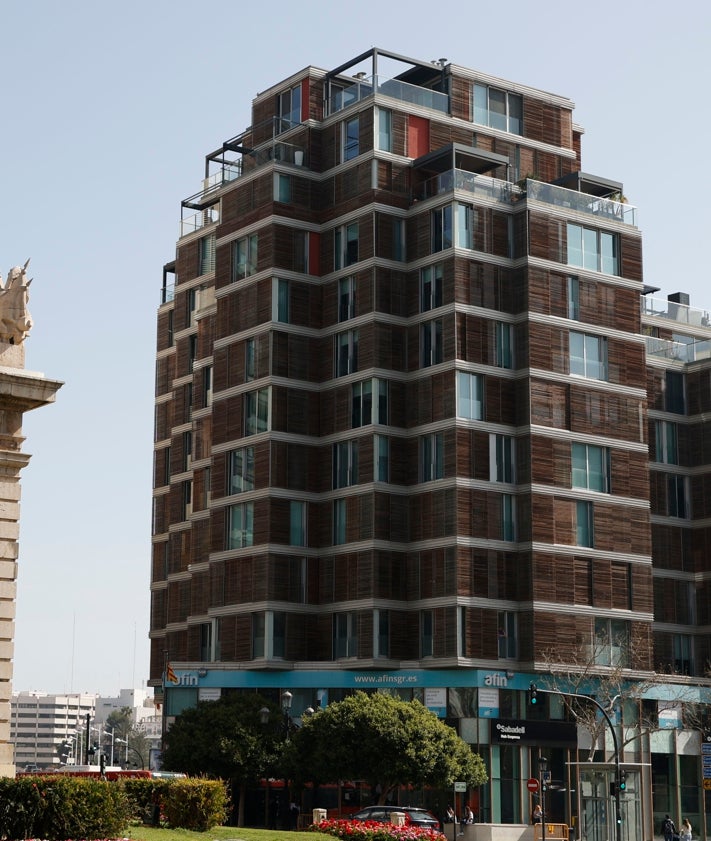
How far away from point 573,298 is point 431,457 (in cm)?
1238

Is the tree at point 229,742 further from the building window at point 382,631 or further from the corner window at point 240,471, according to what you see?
the corner window at point 240,471

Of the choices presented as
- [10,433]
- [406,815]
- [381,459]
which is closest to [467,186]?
Result: [381,459]

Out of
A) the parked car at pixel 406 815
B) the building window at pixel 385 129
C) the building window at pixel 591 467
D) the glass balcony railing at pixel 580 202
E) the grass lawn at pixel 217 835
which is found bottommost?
the parked car at pixel 406 815

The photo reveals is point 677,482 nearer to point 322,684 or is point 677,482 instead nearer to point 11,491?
point 322,684

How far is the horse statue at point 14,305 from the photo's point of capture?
30.0 m

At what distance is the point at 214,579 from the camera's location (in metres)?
86.4

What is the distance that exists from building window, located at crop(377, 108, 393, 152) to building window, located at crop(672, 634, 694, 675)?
35.0 meters

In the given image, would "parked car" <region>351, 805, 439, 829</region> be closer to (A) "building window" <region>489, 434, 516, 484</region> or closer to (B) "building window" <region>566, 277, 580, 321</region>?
(A) "building window" <region>489, 434, 516, 484</region>

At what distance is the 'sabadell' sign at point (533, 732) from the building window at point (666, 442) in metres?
22.2

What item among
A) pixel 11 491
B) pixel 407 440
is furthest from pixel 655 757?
pixel 11 491

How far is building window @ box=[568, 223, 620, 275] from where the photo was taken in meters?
84.9

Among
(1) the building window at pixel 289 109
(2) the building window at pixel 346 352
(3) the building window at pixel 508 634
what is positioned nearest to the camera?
(3) the building window at pixel 508 634

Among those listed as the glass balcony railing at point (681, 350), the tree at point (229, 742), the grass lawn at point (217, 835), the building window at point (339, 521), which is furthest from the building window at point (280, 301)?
the grass lawn at point (217, 835)

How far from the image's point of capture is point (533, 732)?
3095 inches
